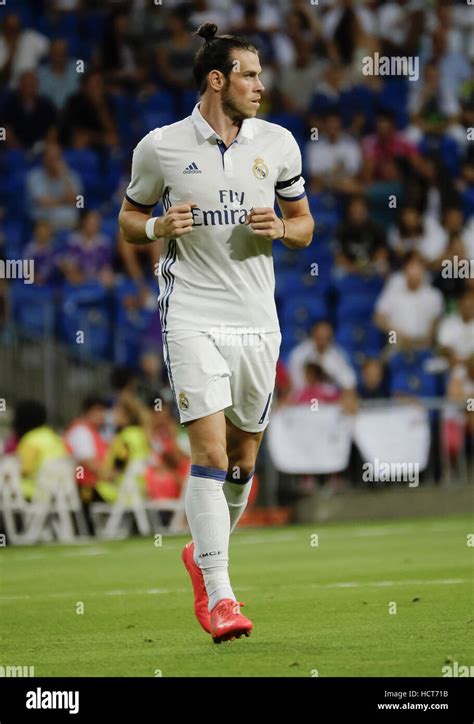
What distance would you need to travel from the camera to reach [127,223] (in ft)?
26.3

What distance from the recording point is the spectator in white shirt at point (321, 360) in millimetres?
17359

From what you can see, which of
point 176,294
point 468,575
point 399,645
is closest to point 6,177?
point 468,575

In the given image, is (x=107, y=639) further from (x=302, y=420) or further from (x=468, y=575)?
(x=302, y=420)

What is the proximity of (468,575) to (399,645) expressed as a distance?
337 cm

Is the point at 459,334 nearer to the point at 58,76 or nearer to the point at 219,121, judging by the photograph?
the point at 58,76

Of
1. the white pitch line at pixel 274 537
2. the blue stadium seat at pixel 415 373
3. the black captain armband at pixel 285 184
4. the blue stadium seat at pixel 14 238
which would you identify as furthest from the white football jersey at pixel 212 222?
the blue stadium seat at pixel 14 238

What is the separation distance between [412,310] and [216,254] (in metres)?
10.8

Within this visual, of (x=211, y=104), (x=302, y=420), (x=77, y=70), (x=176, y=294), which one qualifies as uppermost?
(x=77, y=70)

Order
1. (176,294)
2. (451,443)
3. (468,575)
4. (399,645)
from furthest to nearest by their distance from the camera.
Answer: (451,443)
(468,575)
(176,294)
(399,645)

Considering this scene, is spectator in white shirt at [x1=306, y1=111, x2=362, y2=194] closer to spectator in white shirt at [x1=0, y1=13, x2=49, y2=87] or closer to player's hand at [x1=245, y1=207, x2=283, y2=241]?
spectator in white shirt at [x1=0, y1=13, x2=49, y2=87]

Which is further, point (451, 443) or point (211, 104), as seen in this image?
point (451, 443)

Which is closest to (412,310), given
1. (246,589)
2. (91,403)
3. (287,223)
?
(91,403)

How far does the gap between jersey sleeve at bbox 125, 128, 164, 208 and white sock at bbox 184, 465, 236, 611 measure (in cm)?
153

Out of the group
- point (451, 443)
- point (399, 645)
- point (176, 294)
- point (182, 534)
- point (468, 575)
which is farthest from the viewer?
point (451, 443)
